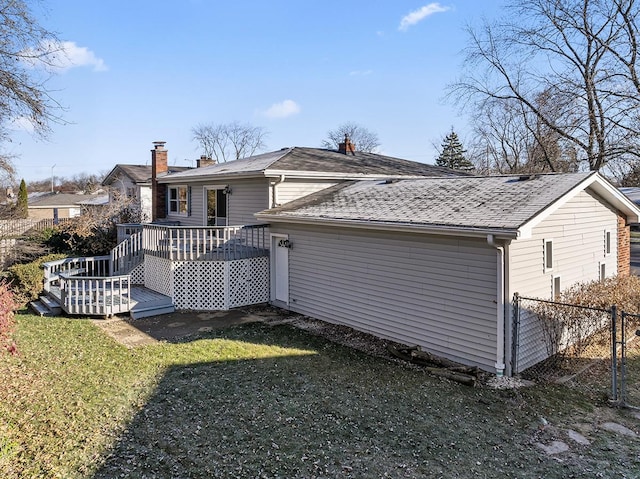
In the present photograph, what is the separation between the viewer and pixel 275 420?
6238 mm

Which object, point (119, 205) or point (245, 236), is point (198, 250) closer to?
point (245, 236)

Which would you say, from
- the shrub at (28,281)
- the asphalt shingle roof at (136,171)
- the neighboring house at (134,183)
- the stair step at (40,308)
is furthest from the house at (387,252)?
the asphalt shingle roof at (136,171)

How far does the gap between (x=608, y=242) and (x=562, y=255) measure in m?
3.14

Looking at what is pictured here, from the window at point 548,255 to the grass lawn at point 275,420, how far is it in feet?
8.20

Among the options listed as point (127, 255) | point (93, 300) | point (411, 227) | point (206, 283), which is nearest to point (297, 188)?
point (206, 283)

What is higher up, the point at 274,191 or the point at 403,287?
the point at 274,191

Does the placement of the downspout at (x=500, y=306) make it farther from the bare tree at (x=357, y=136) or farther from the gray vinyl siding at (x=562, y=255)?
the bare tree at (x=357, y=136)

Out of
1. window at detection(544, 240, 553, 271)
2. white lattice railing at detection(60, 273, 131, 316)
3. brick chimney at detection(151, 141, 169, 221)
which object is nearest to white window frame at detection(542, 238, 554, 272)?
window at detection(544, 240, 553, 271)

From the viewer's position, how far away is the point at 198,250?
511 inches

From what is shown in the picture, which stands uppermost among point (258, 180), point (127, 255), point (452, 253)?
point (258, 180)

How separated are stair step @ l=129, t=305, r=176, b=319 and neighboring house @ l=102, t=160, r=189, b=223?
13.0 m

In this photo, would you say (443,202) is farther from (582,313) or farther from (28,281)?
(28,281)

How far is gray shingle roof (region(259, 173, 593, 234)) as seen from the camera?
8.43 meters

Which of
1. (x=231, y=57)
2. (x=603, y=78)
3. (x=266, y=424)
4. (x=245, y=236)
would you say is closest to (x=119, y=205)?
(x=231, y=57)
